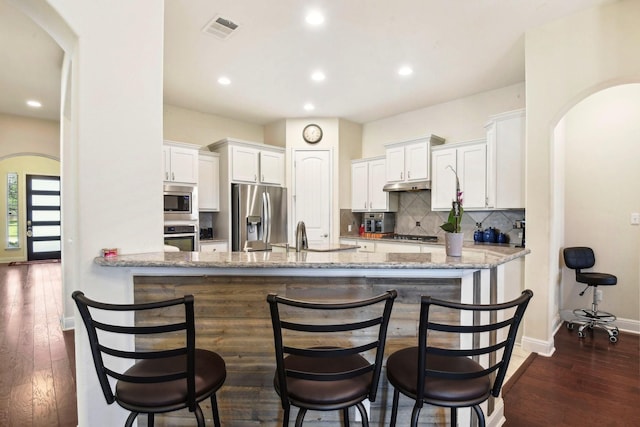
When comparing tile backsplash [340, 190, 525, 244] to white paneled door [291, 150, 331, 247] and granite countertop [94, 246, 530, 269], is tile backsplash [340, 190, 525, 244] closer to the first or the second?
white paneled door [291, 150, 331, 247]

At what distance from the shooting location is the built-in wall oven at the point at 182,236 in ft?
13.6

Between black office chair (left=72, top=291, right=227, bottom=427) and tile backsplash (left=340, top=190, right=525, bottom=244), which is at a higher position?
tile backsplash (left=340, top=190, right=525, bottom=244)

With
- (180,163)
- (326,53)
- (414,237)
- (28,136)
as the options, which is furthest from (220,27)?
(28,136)

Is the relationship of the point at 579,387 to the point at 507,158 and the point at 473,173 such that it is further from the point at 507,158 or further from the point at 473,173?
the point at 473,173

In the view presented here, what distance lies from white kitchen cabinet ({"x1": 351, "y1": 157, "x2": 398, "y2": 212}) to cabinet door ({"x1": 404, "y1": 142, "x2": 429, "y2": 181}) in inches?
18.3

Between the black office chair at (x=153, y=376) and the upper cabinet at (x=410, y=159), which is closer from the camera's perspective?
the black office chair at (x=153, y=376)

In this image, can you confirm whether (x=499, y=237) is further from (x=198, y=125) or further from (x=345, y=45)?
(x=198, y=125)

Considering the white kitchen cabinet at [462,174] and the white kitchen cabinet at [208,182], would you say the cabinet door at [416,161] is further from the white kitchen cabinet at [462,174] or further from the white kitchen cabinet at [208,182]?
the white kitchen cabinet at [208,182]

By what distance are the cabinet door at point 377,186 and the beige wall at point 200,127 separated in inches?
87.1

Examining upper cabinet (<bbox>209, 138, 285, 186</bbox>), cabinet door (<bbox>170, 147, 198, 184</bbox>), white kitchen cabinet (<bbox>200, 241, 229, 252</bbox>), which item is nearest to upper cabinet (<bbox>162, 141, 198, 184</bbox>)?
cabinet door (<bbox>170, 147, 198, 184</bbox>)

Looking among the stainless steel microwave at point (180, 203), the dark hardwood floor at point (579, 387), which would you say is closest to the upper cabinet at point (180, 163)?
the stainless steel microwave at point (180, 203)

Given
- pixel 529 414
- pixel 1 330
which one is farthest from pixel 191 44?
pixel 529 414

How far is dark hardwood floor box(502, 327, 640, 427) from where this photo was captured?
2029 mm

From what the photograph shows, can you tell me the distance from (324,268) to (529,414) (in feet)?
6.06
